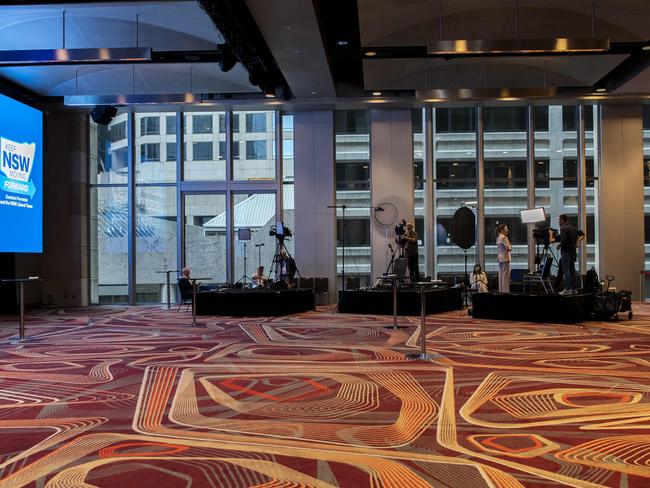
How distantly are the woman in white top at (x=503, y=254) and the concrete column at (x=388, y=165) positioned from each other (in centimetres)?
376

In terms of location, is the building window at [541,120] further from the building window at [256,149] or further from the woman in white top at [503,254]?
the building window at [256,149]

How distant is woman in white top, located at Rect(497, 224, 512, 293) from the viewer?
1100cm

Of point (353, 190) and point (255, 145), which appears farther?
point (255, 145)

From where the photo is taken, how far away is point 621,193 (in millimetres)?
14562

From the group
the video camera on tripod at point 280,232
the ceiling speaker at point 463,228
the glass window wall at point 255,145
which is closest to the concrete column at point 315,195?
the glass window wall at point 255,145

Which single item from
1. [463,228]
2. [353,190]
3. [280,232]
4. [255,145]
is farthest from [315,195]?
[463,228]

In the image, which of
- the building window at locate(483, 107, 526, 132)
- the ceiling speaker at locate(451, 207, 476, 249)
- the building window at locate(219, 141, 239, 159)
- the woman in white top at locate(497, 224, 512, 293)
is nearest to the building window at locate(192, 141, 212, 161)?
the building window at locate(219, 141, 239, 159)

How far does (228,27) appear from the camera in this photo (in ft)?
29.7

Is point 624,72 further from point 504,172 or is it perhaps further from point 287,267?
point 287,267

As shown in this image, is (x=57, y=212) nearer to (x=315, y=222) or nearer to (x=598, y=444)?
(x=315, y=222)

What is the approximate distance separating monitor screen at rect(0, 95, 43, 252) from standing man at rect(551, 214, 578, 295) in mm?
8799

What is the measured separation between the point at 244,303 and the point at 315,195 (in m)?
4.39

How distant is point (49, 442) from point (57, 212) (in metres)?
12.5

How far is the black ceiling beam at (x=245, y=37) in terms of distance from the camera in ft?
28.0
